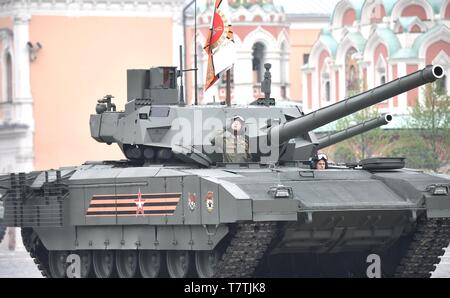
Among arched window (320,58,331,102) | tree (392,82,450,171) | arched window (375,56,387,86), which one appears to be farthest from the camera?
arched window (320,58,331,102)

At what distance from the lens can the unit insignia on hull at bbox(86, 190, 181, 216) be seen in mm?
31219

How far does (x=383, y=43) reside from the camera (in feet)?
246

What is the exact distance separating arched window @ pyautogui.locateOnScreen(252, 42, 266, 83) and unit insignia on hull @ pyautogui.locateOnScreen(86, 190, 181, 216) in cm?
5374

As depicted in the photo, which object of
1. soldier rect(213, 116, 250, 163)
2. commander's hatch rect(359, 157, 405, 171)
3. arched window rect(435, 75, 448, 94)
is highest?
arched window rect(435, 75, 448, 94)

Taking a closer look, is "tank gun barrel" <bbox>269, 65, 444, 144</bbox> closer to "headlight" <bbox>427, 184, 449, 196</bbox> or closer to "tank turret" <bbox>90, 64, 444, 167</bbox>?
"tank turret" <bbox>90, 64, 444, 167</bbox>

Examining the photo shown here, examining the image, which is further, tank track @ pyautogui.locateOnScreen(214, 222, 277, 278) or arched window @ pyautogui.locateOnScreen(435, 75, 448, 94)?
arched window @ pyautogui.locateOnScreen(435, 75, 448, 94)

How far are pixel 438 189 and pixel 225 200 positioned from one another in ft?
11.1

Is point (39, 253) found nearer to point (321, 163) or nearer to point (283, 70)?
point (321, 163)

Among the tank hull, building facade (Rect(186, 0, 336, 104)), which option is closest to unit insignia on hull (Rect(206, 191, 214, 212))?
the tank hull

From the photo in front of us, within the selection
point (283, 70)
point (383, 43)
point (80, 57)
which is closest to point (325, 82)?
point (283, 70)

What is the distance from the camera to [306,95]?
275 ft

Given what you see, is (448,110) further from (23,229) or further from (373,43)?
(23,229)

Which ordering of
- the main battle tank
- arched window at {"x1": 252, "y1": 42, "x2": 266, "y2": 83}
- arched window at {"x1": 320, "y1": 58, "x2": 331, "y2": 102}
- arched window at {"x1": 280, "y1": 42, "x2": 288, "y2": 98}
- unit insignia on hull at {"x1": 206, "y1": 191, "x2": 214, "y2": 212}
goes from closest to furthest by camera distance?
1. unit insignia on hull at {"x1": 206, "y1": 191, "x2": 214, "y2": 212}
2. the main battle tank
3. arched window at {"x1": 320, "y1": 58, "x2": 331, "y2": 102}
4. arched window at {"x1": 252, "y1": 42, "x2": 266, "y2": 83}
5. arched window at {"x1": 280, "y1": 42, "x2": 288, "y2": 98}

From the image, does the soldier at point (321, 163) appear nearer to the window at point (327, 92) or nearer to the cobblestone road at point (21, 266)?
the cobblestone road at point (21, 266)
